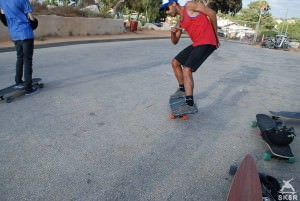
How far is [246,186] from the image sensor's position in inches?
83.0

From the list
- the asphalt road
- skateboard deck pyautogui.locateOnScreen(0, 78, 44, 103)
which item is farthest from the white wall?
the asphalt road

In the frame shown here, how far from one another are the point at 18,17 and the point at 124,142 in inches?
126

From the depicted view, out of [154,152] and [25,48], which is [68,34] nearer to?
[25,48]

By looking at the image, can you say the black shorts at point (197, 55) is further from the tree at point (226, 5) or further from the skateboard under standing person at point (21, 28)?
the tree at point (226, 5)

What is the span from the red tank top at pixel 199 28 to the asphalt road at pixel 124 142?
132 cm

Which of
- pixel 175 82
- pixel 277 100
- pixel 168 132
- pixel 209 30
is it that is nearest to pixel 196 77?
pixel 175 82

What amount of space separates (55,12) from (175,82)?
14.3 m

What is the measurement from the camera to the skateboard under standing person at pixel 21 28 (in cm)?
439

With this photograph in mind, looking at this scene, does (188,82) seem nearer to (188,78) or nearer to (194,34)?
(188,78)

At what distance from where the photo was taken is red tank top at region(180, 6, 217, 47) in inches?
156

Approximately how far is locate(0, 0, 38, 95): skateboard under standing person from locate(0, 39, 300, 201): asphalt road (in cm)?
56

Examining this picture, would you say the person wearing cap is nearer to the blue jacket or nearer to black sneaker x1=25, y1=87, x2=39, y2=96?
the blue jacket

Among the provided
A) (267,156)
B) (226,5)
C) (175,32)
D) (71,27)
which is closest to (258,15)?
(226,5)

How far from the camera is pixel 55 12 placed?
17375mm
